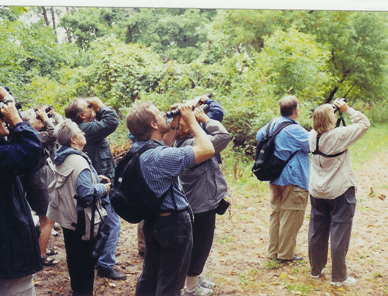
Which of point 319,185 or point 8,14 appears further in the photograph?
point 8,14

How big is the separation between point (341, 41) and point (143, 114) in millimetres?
11949

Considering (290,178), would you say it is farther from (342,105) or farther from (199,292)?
(199,292)

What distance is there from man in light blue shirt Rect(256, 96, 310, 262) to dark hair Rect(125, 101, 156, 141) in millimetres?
1890

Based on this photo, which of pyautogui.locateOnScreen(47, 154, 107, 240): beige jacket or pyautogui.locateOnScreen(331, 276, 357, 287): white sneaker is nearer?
pyautogui.locateOnScreen(47, 154, 107, 240): beige jacket

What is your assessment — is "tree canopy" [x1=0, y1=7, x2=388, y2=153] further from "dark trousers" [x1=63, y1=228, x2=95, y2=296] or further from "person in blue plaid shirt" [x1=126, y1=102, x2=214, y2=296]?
"person in blue plaid shirt" [x1=126, y1=102, x2=214, y2=296]

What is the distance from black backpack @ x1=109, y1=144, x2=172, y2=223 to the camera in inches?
86.0

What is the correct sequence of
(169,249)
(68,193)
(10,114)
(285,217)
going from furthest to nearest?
(285,217) → (68,193) → (169,249) → (10,114)

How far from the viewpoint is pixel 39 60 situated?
6.02 metres

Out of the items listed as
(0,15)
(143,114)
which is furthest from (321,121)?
(0,15)

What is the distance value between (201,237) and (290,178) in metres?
1.26

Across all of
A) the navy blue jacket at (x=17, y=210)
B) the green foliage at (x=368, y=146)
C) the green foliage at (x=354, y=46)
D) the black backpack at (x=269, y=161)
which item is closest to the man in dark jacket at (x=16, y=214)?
the navy blue jacket at (x=17, y=210)

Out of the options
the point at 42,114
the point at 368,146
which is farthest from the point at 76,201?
the point at 368,146

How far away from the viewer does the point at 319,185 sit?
335cm

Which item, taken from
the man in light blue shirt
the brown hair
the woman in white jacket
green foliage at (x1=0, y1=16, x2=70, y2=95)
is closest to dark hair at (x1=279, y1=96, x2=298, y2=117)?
the man in light blue shirt
